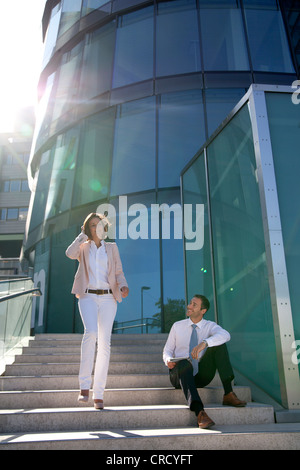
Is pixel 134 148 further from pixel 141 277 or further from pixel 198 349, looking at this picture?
pixel 198 349

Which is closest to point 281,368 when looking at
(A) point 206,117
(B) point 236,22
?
(A) point 206,117

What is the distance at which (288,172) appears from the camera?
4328 millimetres

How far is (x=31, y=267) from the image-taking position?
1455 cm

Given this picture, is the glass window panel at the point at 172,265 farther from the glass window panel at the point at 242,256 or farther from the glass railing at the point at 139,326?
the glass window panel at the point at 242,256

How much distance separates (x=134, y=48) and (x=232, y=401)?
11.5 metres

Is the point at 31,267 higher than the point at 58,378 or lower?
higher

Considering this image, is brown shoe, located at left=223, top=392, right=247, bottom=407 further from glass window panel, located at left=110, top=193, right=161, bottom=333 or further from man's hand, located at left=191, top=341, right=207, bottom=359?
glass window panel, located at left=110, top=193, right=161, bottom=333

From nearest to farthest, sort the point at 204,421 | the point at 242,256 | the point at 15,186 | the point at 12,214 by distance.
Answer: the point at 204,421
the point at 242,256
the point at 12,214
the point at 15,186

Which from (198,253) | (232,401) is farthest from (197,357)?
(198,253)

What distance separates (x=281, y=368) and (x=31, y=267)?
481 inches

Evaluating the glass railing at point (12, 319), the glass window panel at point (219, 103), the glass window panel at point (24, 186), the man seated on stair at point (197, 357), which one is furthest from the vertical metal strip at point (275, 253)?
the glass window panel at point (24, 186)

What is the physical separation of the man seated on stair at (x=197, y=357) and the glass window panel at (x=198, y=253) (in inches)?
50.4
